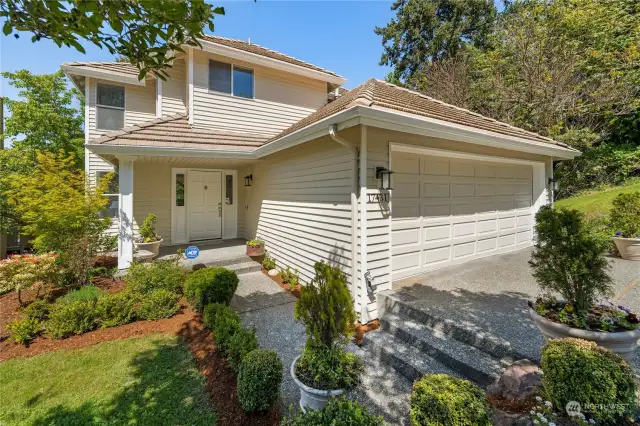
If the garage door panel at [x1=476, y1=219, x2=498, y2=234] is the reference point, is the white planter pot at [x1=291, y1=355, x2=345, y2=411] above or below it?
below

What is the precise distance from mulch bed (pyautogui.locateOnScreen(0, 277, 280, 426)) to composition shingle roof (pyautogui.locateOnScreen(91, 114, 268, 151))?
10.8 ft

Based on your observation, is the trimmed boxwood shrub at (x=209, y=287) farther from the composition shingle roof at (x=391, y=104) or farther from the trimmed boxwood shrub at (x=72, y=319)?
the composition shingle roof at (x=391, y=104)

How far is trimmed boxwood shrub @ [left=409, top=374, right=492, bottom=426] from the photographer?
5.90 feet

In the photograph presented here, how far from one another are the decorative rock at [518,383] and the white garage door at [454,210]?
8.52 feet

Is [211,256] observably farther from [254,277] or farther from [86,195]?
[86,195]

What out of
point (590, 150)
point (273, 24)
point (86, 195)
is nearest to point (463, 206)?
point (273, 24)

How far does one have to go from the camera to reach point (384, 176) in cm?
443

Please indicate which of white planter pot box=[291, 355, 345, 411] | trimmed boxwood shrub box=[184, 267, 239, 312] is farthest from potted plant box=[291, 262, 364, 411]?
trimmed boxwood shrub box=[184, 267, 239, 312]

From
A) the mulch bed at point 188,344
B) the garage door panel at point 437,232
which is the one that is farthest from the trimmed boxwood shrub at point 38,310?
the garage door panel at point 437,232

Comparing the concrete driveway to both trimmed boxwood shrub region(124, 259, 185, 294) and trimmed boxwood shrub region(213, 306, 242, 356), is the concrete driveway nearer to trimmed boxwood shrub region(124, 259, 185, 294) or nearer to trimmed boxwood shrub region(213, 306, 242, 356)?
trimmed boxwood shrub region(213, 306, 242, 356)

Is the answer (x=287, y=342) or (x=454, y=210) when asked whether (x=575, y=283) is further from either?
(x=454, y=210)

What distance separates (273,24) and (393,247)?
6.09m

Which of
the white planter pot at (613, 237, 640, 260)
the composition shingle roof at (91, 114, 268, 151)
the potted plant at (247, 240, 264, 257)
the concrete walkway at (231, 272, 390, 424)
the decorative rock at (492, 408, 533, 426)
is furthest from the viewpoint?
the potted plant at (247, 240, 264, 257)

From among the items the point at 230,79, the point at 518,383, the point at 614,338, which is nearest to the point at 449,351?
the point at 518,383
